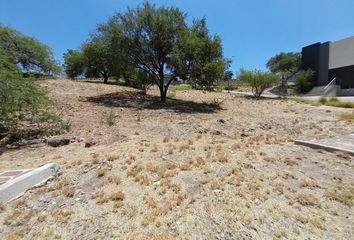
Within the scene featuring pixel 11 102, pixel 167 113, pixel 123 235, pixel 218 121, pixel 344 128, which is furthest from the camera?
pixel 167 113

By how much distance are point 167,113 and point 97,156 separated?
5309 millimetres

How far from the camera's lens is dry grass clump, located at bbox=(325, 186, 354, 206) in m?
3.34

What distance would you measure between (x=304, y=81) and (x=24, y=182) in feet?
117

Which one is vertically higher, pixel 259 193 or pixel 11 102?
pixel 11 102

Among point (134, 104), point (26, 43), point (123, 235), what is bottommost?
point (123, 235)

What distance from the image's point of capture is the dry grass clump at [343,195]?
3.34 meters

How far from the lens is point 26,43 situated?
Answer: 50.8 ft

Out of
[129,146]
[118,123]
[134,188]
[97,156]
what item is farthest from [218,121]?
[134,188]

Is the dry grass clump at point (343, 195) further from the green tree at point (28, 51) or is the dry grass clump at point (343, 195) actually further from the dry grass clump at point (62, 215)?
the green tree at point (28, 51)

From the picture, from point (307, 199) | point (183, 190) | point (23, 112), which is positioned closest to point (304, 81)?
point (23, 112)

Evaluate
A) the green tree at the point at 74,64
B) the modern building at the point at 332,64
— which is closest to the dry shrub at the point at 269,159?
the green tree at the point at 74,64

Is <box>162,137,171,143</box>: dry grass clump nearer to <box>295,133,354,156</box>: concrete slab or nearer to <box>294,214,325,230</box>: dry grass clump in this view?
<box>295,133,354,156</box>: concrete slab

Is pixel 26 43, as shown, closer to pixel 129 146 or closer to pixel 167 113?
pixel 167 113

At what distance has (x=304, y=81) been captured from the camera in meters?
33.2
